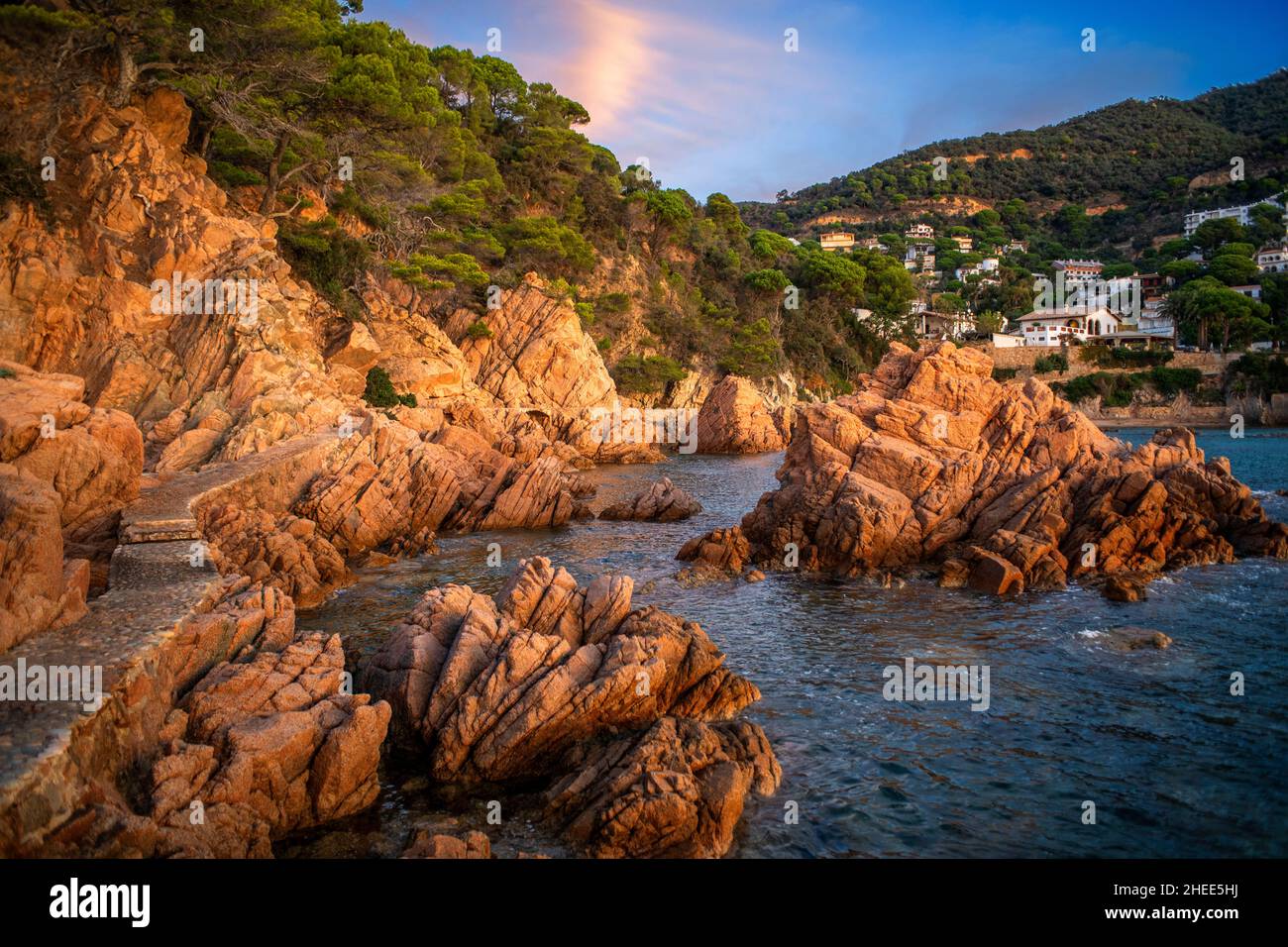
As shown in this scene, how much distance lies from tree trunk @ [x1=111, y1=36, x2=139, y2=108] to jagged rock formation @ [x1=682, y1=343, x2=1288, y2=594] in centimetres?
2486

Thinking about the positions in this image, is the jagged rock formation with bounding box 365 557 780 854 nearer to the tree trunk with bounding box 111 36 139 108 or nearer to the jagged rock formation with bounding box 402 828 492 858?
the jagged rock formation with bounding box 402 828 492 858

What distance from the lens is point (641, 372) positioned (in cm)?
6194

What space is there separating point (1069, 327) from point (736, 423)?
52536 mm

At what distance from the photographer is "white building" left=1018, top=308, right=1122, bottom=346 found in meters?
88.2

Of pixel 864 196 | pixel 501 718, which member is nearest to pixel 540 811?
pixel 501 718

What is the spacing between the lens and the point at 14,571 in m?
10.7

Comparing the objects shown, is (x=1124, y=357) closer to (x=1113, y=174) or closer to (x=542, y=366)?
(x=542, y=366)

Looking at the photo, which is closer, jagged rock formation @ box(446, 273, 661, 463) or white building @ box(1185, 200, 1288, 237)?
jagged rock formation @ box(446, 273, 661, 463)
